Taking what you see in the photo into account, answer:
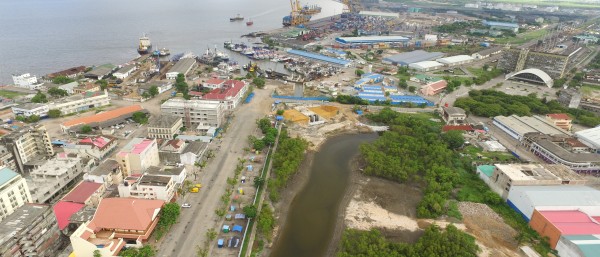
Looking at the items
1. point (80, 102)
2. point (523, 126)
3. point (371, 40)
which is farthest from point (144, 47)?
point (523, 126)

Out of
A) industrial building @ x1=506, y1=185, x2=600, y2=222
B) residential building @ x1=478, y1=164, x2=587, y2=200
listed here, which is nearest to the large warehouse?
residential building @ x1=478, y1=164, x2=587, y2=200

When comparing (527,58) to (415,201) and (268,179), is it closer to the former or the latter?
(415,201)

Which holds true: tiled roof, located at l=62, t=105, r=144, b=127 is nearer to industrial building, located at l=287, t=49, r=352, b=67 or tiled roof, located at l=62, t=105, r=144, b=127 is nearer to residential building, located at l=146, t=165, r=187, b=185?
residential building, located at l=146, t=165, r=187, b=185

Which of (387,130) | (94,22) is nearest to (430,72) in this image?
→ (387,130)

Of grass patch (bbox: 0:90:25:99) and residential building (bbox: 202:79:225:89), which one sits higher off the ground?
residential building (bbox: 202:79:225:89)

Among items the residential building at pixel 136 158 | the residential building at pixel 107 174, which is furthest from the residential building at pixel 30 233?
the residential building at pixel 136 158
